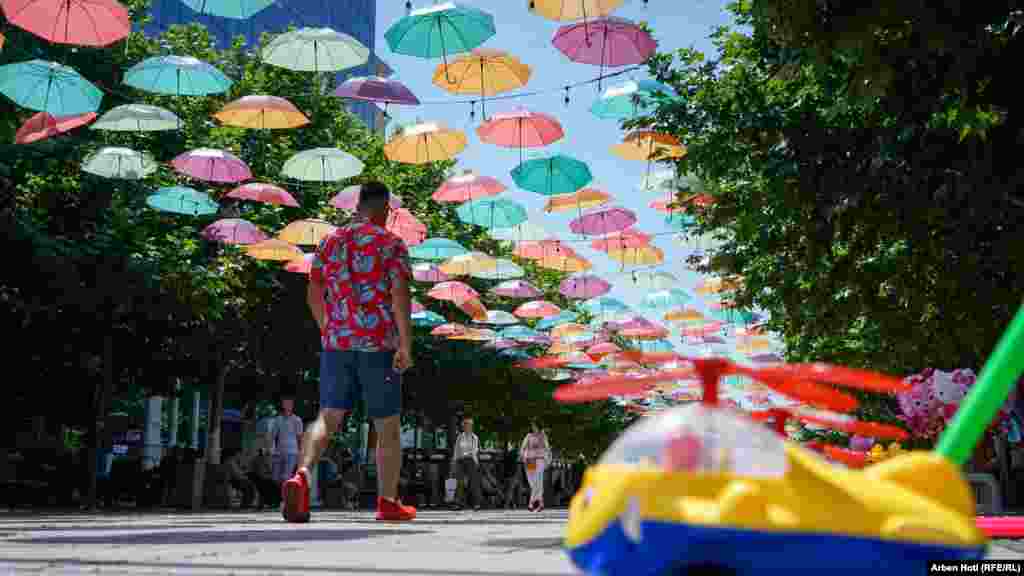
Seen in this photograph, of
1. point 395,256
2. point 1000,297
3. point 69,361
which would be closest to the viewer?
point 395,256

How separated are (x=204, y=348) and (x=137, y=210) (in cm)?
314

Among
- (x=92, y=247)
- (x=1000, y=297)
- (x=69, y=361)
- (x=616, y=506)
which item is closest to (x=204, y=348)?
(x=69, y=361)

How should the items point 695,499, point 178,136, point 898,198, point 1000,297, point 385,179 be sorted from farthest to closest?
point 385,179, point 178,136, point 1000,297, point 898,198, point 695,499

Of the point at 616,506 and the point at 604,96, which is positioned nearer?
the point at 616,506

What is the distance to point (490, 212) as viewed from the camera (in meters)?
21.9

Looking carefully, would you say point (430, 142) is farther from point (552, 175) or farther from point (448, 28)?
point (448, 28)

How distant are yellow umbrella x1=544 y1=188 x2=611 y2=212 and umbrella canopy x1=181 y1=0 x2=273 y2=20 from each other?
8.15 meters

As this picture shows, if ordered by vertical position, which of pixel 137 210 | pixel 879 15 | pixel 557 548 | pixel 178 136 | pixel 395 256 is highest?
pixel 178 136

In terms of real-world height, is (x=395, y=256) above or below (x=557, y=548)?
above

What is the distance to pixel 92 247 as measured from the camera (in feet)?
59.3

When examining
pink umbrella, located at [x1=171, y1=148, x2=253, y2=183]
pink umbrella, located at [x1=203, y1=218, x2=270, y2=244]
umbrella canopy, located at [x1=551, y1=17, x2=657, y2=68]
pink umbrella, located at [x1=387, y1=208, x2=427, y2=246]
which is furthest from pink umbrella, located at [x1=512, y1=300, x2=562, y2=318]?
umbrella canopy, located at [x1=551, y1=17, x2=657, y2=68]

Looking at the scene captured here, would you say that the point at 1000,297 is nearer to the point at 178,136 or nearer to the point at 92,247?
the point at 92,247

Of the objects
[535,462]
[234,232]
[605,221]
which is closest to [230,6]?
[234,232]

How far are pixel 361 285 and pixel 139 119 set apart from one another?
11021 mm
